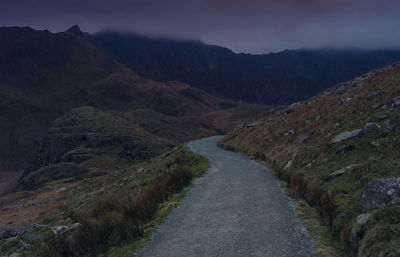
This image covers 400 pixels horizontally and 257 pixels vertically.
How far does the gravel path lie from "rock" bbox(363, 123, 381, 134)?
6.36 meters

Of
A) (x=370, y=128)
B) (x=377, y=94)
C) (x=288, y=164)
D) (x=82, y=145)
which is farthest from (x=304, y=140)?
(x=82, y=145)

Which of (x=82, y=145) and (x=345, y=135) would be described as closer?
(x=345, y=135)

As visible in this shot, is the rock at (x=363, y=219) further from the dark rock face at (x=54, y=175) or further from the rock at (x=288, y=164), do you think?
the dark rock face at (x=54, y=175)

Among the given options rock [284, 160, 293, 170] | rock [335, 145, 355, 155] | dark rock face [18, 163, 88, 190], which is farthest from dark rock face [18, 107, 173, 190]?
rock [335, 145, 355, 155]

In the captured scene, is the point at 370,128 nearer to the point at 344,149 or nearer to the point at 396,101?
the point at 344,149

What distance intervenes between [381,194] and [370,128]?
10.8 metres

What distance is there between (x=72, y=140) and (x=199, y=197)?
12044 cm

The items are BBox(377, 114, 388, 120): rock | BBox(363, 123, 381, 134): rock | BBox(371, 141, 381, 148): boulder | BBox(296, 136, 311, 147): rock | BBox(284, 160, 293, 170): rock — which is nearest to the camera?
BBox(371, 141, 381, 148): boulder

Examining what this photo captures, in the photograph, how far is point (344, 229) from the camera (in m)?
10.6

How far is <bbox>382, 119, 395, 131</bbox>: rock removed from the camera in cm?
2008

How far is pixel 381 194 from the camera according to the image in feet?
36.8

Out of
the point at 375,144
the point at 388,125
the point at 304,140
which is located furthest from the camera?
the point at 304,140

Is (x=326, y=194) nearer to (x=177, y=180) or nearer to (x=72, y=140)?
(x=177, y=180)

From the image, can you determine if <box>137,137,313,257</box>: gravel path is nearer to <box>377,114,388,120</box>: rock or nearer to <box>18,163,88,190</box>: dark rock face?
<box>377,114,388,120</box>: rock
